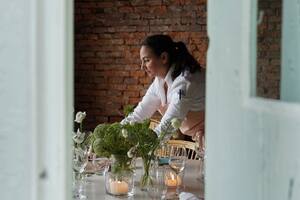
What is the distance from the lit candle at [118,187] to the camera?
1678 millimetres

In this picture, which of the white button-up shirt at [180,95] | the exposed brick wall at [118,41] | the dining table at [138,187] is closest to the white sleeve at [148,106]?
the white button-up shirt at [180,95]

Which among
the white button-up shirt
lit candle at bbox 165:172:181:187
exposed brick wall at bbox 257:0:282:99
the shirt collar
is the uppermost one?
exposed brick wall at bbox 257:0:282:99

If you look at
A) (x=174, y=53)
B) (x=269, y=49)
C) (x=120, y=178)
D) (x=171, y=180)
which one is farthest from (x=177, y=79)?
(x=269, y=49)

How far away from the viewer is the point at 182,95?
227cm

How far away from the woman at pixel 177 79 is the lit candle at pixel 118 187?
637 millimetres

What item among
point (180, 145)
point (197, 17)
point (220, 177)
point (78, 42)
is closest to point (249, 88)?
point (220, 177)

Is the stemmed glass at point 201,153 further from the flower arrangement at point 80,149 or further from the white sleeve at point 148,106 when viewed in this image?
the flower arrangement at point 80,149

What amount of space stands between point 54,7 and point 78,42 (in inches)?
163

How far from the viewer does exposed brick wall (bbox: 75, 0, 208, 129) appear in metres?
4.29

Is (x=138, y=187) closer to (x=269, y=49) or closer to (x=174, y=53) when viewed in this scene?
(x=174, y=53)

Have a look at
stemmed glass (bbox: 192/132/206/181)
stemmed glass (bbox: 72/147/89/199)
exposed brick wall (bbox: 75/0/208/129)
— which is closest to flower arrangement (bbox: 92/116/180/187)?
stemmed glass (bbox: 72/147/89/199)

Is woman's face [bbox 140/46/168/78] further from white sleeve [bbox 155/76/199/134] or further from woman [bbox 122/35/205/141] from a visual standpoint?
white sleeve [bbox 155/76/199/134]

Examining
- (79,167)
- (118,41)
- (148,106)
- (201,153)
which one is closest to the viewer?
(79,167)

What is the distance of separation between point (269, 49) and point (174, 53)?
1.82m
